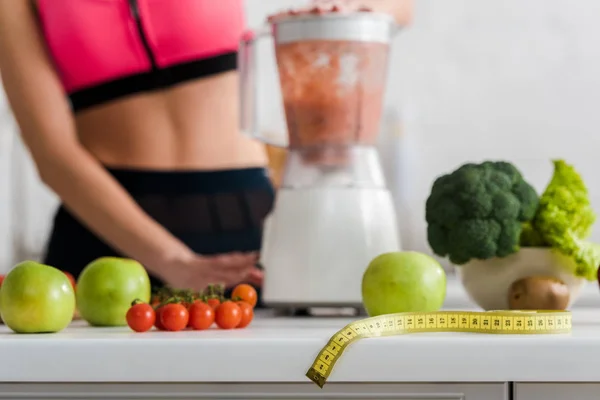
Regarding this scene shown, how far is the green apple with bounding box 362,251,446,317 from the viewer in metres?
1.02

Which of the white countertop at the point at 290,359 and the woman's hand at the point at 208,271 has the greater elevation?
the white countertop at the point at 290,359

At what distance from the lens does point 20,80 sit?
2068 mm

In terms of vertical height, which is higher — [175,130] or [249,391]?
[249,391]

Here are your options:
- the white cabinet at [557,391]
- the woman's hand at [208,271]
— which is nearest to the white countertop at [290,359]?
the white cabinet at [557,391]

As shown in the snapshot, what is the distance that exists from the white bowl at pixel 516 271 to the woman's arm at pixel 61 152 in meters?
1.00

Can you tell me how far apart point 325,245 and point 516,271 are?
0.23 m

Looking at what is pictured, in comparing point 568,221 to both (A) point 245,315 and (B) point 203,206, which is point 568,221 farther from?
(B) point 203,206

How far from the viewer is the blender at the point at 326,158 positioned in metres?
1.19

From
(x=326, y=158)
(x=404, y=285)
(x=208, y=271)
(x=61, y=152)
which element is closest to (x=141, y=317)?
(x=404, y=285)

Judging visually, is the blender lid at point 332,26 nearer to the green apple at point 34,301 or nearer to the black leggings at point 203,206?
the green apple at point 34,301

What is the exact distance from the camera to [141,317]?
0.96m

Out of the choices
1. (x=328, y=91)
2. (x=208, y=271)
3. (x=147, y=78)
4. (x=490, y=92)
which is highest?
(x=328, y=91)

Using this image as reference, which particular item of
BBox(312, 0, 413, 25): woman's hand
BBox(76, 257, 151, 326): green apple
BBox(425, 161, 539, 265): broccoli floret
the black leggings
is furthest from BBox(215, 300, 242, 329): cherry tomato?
BBox(312, 0, 413, 25): woman's hand

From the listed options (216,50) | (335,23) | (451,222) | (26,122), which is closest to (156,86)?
(216,50)
